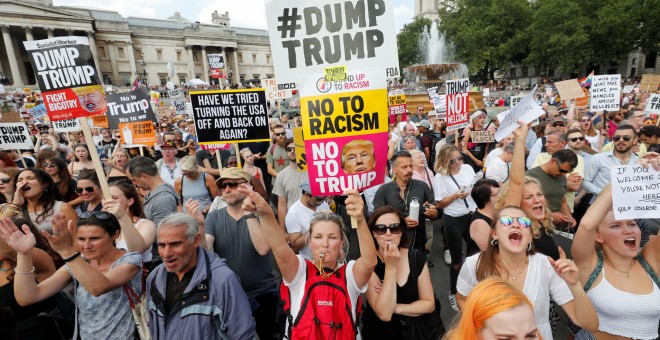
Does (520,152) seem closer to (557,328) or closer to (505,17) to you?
(557,328)

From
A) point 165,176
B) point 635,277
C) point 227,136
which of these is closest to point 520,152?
point 635,277

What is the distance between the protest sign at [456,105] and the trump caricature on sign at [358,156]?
13.8 feet

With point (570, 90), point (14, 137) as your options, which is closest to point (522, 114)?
point (570, 90)

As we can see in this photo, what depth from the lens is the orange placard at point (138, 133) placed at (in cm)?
741

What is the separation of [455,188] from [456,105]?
8.60ft

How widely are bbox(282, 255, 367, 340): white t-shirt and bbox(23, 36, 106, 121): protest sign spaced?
318cm

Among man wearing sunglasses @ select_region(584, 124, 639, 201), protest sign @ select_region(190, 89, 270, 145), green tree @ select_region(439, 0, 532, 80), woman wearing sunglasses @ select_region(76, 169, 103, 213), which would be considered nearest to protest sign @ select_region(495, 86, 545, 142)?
man wearing sunglasses @ select_region(584, 124, 639, 201)

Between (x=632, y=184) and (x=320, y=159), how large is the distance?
2.09 meters

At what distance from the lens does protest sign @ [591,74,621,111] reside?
7.29 m

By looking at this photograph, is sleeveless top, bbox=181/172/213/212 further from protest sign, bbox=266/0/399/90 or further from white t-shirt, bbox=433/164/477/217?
white t-shirt, bbox=433/164/477/217

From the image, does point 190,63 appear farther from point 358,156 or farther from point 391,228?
point 391,228

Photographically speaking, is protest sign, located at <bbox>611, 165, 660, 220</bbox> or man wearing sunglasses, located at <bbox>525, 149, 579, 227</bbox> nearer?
protest sign, located at <bbox>611, 165, 660, 220</bbox>

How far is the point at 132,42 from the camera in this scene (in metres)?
66.3

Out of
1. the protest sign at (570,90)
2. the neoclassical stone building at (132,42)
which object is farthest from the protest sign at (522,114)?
the neoclassical stone building at (132,42)
